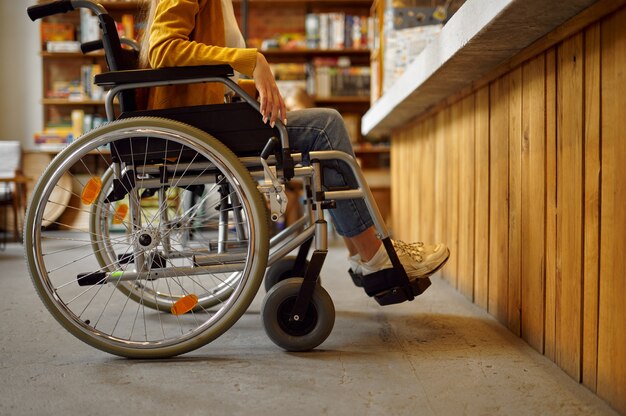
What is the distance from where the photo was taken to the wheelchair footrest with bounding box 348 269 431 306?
1396 millimetres

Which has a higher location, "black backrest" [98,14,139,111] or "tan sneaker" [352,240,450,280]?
"black backrest" [98,14,139,111]

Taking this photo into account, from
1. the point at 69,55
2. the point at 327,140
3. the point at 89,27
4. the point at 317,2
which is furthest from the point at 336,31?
the point at 327,140

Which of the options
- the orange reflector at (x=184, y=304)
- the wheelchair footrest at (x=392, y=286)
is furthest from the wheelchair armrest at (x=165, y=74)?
the wheelchair footrest at (x=392, y=286)

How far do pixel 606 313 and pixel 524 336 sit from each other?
16.6 inches

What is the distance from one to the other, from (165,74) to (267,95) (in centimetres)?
21

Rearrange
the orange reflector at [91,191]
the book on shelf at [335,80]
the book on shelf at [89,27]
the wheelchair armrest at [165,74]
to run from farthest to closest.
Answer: the book on shelf at [335,80] < the book on shelf at [89,27] < the orange reflector at [91,191] < the wheelchair armrest at [165,74]

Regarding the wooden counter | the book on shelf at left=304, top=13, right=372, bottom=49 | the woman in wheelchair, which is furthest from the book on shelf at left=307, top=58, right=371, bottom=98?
the woman in wheelchair

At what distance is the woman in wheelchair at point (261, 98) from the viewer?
4.17ft

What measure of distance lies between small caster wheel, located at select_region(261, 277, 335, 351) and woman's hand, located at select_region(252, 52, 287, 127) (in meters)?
0.36

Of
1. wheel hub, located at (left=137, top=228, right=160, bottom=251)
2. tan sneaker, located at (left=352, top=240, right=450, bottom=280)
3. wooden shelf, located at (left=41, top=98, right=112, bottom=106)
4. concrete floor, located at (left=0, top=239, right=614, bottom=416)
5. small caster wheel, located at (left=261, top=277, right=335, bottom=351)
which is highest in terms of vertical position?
wooden shelf, located at (left=41, top=98, right=112, bottom=106)

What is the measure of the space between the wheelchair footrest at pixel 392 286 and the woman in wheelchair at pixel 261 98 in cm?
2

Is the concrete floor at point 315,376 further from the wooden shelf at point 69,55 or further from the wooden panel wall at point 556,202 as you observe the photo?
the wooden shelf at point 69,55

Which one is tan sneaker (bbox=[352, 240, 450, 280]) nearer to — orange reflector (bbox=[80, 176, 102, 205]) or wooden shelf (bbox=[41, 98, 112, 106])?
orange reflector (bbox=[80, 176, 102, 205])

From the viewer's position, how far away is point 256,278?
1.24m
